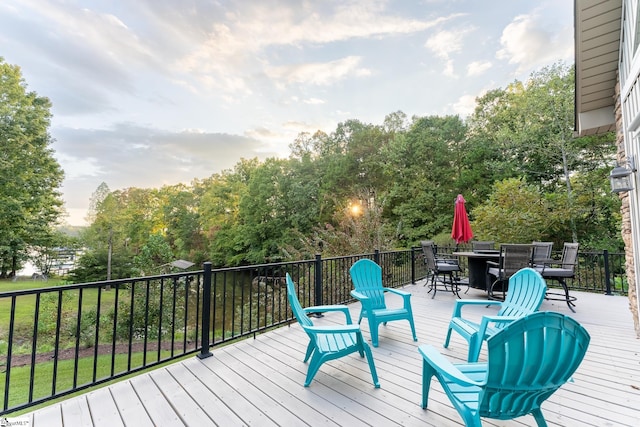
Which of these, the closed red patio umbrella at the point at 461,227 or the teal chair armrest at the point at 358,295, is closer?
the teal chair armrest at the point at 358,295

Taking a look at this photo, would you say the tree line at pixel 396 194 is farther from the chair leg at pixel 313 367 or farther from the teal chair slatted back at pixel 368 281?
the chair leg at pixel 313 367

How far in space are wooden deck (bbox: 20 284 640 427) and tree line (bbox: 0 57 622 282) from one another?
5.43 meters

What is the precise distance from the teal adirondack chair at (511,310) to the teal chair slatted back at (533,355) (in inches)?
38.6

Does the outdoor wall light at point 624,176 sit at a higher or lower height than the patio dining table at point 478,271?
higher

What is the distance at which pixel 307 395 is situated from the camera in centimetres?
213

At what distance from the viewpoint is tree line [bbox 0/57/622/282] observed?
9.65m

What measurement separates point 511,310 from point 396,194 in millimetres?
13065

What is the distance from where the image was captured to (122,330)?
6.93 metres

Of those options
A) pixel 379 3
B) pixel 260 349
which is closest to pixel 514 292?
pixel 260 349

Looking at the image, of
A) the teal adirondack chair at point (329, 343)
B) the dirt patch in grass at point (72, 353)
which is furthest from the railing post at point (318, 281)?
the dirt patch in grass at point (72, 353)

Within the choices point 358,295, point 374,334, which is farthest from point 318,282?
point 374,334

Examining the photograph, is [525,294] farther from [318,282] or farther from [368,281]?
[318,282]

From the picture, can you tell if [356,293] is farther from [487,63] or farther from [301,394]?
[487,63]

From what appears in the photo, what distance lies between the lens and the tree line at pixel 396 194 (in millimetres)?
9648
